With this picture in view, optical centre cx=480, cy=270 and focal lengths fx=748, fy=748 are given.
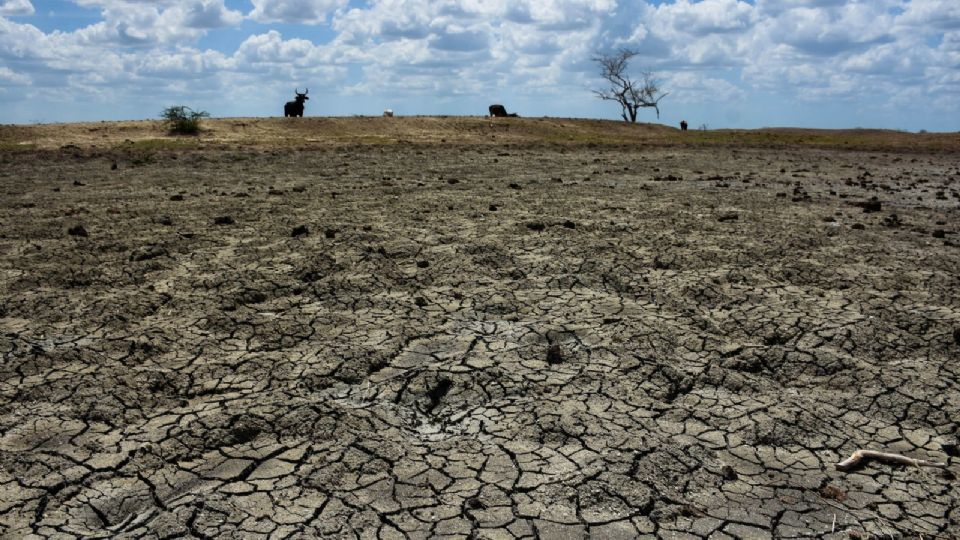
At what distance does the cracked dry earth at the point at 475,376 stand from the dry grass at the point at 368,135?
14637 millimetres

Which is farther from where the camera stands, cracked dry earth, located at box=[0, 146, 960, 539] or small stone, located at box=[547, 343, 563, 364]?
small stone, located at box=[547, 343, 563, 364]

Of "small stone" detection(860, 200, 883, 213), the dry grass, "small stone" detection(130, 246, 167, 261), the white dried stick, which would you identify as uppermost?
the dry grass

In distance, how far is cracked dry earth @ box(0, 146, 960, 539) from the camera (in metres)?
3.35

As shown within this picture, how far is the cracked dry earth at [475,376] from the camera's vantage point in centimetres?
335

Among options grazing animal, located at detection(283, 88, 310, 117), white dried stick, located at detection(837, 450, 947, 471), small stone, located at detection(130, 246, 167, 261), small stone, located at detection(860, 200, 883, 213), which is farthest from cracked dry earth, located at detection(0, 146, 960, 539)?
grazing animal, located at detection(283, 88, 310, 117)

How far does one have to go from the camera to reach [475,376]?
4609 mm

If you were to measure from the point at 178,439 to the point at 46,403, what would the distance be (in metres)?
0.97

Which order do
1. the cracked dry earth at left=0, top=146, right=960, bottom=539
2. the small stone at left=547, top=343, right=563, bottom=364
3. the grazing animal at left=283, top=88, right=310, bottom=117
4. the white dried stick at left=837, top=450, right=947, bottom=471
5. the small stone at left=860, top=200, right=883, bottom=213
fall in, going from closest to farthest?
the cracked dry earth at left=0, top=146, right=960, bottom=539, the white dried stick at left=837, top=450, right=947, bottom=471, the small stone at left=547, top=343, right=563, bottom=364, the small stone at left=860, top=200, right=883, bottom=213, the grazing animal at left=283, top=88, right=310, bottom=117

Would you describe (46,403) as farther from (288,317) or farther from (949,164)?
(949,164)

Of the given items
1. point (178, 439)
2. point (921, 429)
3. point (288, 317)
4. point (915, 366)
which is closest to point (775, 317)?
point (915, 366)

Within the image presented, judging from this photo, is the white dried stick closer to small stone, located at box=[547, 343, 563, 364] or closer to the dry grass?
small stone, located at box=[547, 343, 563, 364]

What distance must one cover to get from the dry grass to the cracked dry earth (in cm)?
1464

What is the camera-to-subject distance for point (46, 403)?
13.9 feet

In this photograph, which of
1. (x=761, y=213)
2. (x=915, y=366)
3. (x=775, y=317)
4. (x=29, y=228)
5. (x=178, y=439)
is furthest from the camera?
(x=761, y=213)
